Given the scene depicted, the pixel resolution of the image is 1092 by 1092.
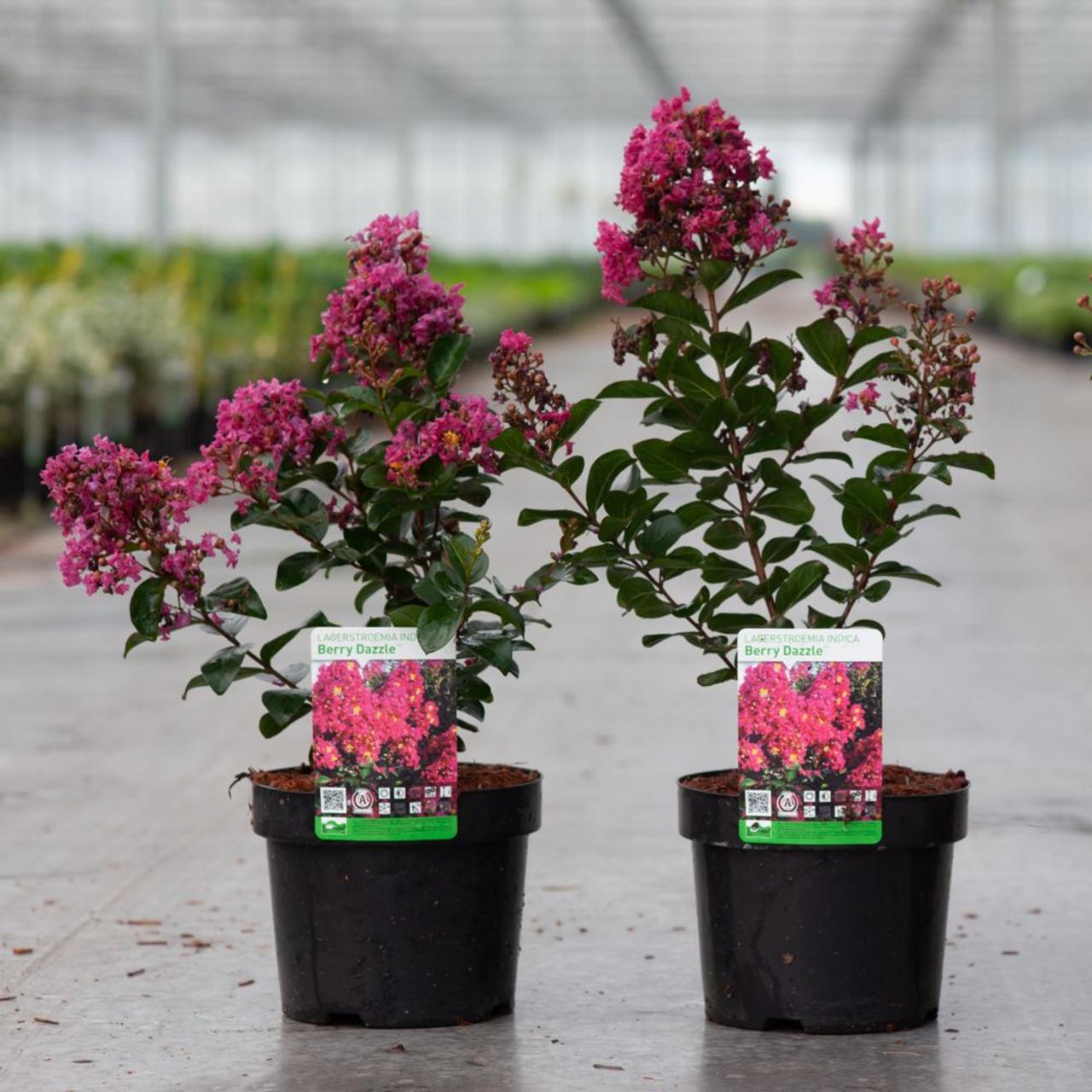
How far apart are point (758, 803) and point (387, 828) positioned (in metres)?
0.59

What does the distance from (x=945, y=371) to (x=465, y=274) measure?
28818 mm

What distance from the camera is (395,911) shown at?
11.4ft

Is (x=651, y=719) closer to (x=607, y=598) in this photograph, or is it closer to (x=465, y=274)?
(x=607, y=598)

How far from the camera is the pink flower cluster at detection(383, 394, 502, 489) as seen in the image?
3516 millimetres

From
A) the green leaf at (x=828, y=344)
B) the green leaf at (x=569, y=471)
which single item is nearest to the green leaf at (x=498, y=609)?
the green leaf at (x=569, y=471)

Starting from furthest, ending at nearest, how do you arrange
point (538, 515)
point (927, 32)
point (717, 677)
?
point (927, 32)
point (717, 677)
point (538, 515)

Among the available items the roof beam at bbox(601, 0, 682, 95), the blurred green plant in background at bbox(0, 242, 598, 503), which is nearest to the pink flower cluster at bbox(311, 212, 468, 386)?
the blurred green plant in background at bbox(0, 242, 598, 503)

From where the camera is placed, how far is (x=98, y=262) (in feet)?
58.2

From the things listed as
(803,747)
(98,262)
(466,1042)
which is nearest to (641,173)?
(803,747)

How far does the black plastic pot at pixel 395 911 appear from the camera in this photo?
3.48m

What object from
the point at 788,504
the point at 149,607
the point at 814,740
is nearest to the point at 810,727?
the point at 814,740

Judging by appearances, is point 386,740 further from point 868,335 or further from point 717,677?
point 868,335

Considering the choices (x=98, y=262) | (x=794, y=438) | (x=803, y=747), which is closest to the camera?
(x=803, y=747)

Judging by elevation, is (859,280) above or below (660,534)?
above
